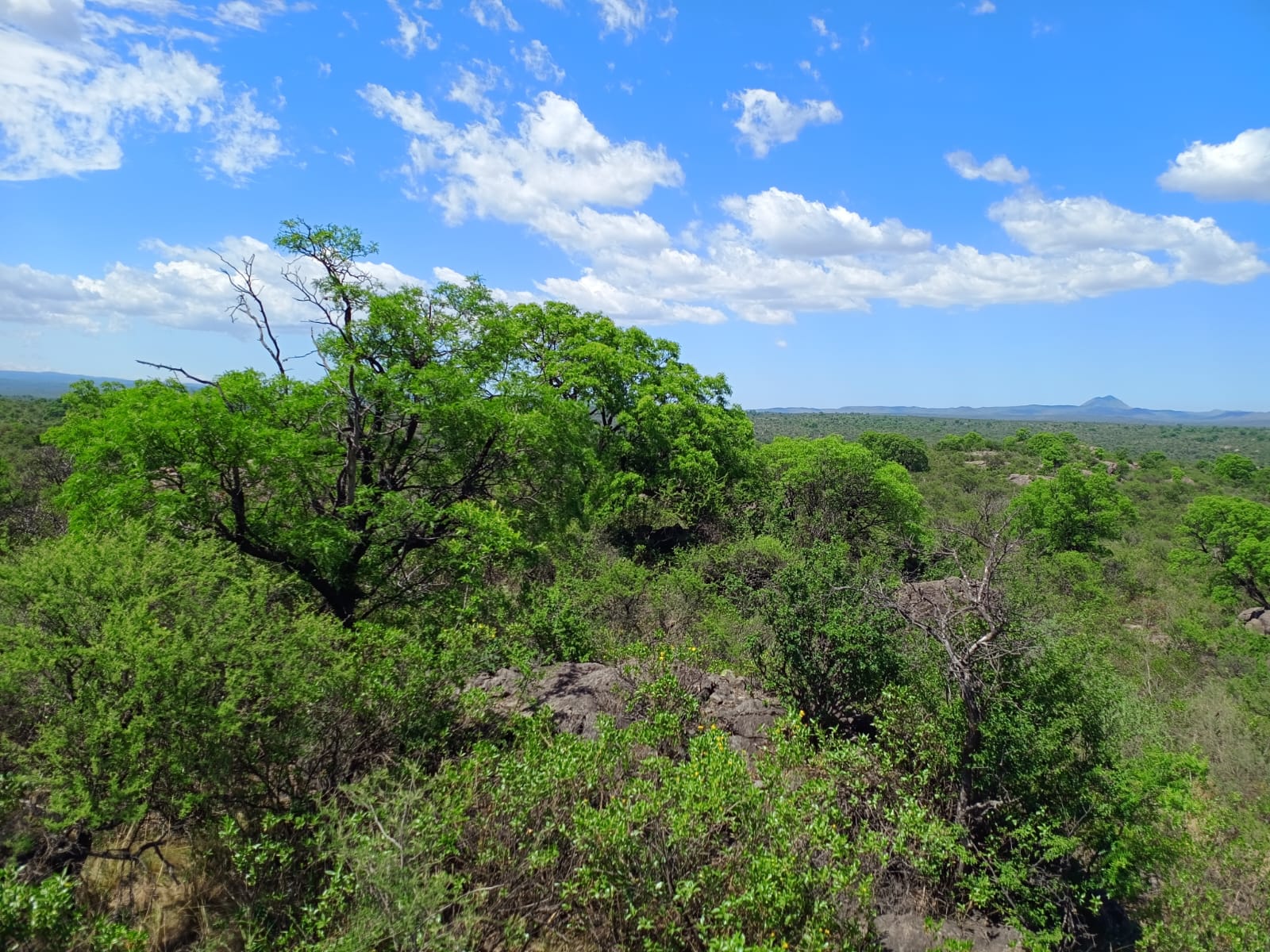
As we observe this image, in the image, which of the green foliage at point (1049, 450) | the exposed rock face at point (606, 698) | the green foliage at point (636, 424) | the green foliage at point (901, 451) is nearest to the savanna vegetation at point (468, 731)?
the exposed rock face at point (606, 698)

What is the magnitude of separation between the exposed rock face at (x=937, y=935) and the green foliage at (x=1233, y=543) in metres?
35.0

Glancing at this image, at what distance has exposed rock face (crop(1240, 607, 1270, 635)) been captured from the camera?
2762 cm

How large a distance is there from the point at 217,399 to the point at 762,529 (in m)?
16.3

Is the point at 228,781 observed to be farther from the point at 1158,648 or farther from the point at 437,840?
the point at 1158,648

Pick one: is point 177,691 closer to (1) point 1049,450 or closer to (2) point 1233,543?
(2) point 1233,543

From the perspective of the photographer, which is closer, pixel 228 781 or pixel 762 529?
pixel 228 781

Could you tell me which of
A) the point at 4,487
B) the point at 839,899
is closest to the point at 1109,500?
the point at 839,899

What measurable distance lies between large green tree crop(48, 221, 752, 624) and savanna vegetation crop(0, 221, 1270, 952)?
0.07 metres

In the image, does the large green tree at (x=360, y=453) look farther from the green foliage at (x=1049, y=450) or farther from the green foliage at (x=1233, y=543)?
the green foliage at (x=1049, y=450)

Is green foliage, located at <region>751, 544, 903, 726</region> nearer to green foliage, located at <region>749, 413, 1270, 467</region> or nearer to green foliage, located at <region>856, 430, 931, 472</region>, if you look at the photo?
green foliage, located at <region>856, 430, 931, 472</region>

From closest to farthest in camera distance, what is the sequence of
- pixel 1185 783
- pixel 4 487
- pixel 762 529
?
1. pixel 1185 783
2. pixel 762 529
3. pixel 4 487

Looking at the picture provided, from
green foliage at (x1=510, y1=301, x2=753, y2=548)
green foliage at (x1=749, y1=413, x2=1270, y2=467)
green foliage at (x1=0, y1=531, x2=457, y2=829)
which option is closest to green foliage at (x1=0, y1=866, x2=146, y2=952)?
green foliage at (x1=0, y1=531, x2=457, y2=829)

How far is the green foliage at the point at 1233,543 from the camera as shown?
31125mm

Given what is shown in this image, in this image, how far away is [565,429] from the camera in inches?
577
